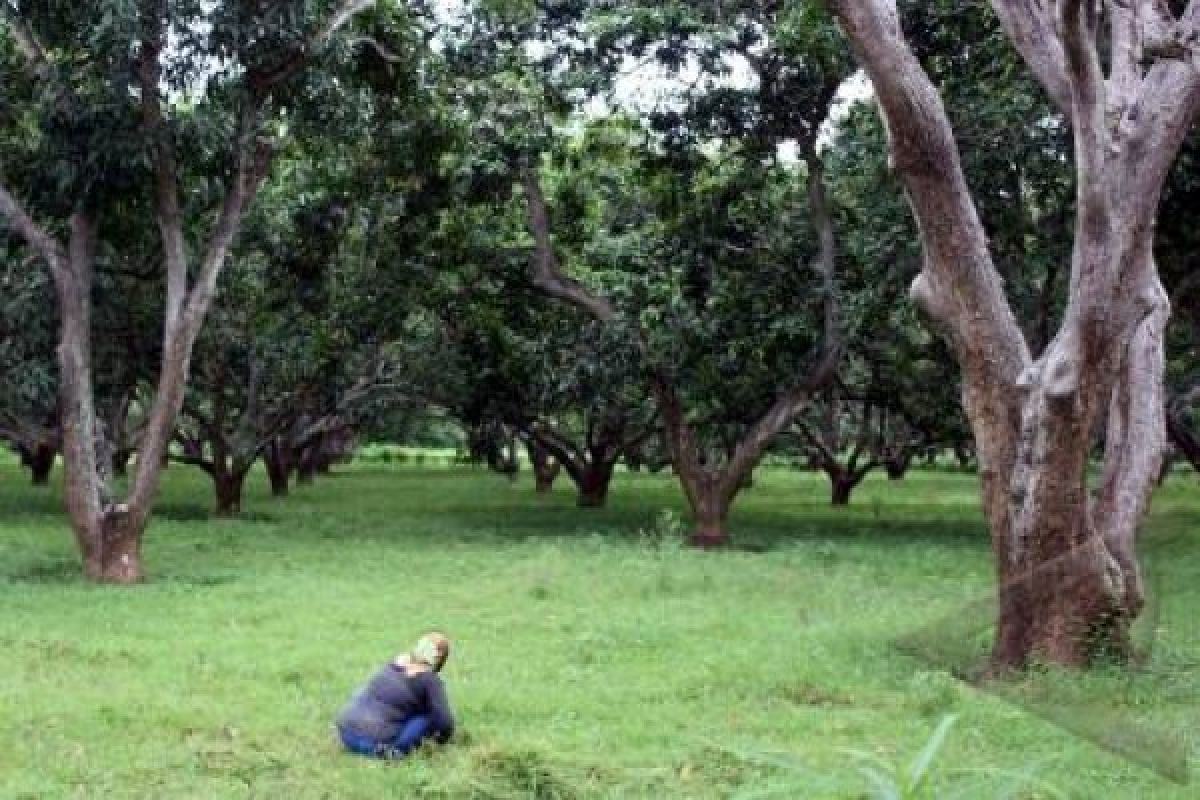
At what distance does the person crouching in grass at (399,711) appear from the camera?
7.07 meters

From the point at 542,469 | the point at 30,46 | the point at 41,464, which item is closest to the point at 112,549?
the point at 30,46

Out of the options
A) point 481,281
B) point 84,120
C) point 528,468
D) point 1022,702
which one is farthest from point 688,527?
point 528,468

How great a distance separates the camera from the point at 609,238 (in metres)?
20.0

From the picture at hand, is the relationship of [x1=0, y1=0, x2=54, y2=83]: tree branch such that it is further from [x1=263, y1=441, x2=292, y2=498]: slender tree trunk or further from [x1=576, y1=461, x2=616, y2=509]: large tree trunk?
[x1=576, y1=461, x2=616, y2=509]: large tree trunk

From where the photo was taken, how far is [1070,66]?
8250mm

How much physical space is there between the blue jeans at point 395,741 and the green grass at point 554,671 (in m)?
0.10

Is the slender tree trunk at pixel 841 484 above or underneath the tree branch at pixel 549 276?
underneath

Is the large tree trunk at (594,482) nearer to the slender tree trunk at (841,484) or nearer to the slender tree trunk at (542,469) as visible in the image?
the slender tree trunk at (542,469)

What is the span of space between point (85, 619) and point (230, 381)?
38.9 ft

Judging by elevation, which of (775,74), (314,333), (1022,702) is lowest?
(1022,702)

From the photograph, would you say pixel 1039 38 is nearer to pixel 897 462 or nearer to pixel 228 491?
pixel 228 491

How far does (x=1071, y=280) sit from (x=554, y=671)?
3884 millimetres

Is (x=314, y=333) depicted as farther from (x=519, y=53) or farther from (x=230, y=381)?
(x=519, y=53)

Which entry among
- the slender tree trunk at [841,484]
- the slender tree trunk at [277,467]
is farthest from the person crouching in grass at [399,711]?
the slender tree trunk at [841,484]
